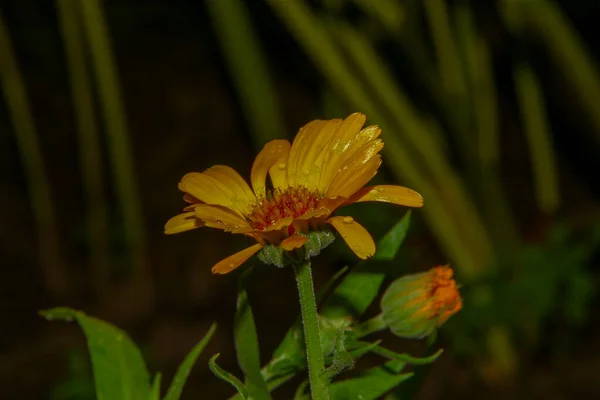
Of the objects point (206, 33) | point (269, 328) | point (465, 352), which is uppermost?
point (206, 33)

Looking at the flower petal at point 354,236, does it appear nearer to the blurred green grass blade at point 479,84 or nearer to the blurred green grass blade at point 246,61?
the blurred green grass blade at point 246,61

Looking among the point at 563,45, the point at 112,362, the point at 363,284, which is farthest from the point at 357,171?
the point at 563,45

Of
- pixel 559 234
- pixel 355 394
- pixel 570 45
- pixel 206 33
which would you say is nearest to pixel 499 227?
pixel 559 234

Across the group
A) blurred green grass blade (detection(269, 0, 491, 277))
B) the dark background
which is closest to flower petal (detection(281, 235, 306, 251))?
the dark background

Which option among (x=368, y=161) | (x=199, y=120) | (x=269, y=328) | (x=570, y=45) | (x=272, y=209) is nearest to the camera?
(x=368, y=161)

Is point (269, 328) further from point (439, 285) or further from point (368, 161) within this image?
point (368, 161)

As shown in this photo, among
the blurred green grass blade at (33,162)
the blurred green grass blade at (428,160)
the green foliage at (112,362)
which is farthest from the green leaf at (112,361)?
the blurred green grass blade at (428,160)

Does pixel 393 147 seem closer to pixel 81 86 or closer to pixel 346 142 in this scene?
pixel 81 86
